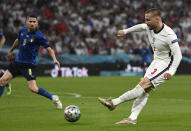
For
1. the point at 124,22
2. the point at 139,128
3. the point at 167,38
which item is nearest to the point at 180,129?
the point at 139,128

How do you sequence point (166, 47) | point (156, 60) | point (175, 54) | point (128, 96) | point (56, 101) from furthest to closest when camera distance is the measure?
point (56, 101)
point (156, 60)
point (166, 47)
point (128, 96)
point (175, 54)

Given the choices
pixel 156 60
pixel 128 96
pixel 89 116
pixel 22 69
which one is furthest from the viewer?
pixel 22 69

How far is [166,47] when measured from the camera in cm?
901

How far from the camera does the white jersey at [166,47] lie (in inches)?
344

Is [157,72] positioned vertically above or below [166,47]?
below

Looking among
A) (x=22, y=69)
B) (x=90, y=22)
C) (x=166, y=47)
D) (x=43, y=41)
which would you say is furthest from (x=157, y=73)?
(x=90, y=22)

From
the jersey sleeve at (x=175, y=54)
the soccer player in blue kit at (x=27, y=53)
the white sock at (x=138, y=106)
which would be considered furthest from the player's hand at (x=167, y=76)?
the soccer player in blue kit at (x=27, y=53)

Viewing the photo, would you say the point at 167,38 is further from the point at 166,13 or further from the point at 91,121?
the point at 166,13

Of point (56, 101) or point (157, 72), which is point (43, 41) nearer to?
point (56, 101)

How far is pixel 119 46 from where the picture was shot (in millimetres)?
31891

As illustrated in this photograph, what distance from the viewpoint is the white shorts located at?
898 centimetres

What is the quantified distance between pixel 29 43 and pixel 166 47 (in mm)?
3848

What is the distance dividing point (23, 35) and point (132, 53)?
20.4 m

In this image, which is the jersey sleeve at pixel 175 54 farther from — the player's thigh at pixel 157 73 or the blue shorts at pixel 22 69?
the blue shorts at pixel 22 69
